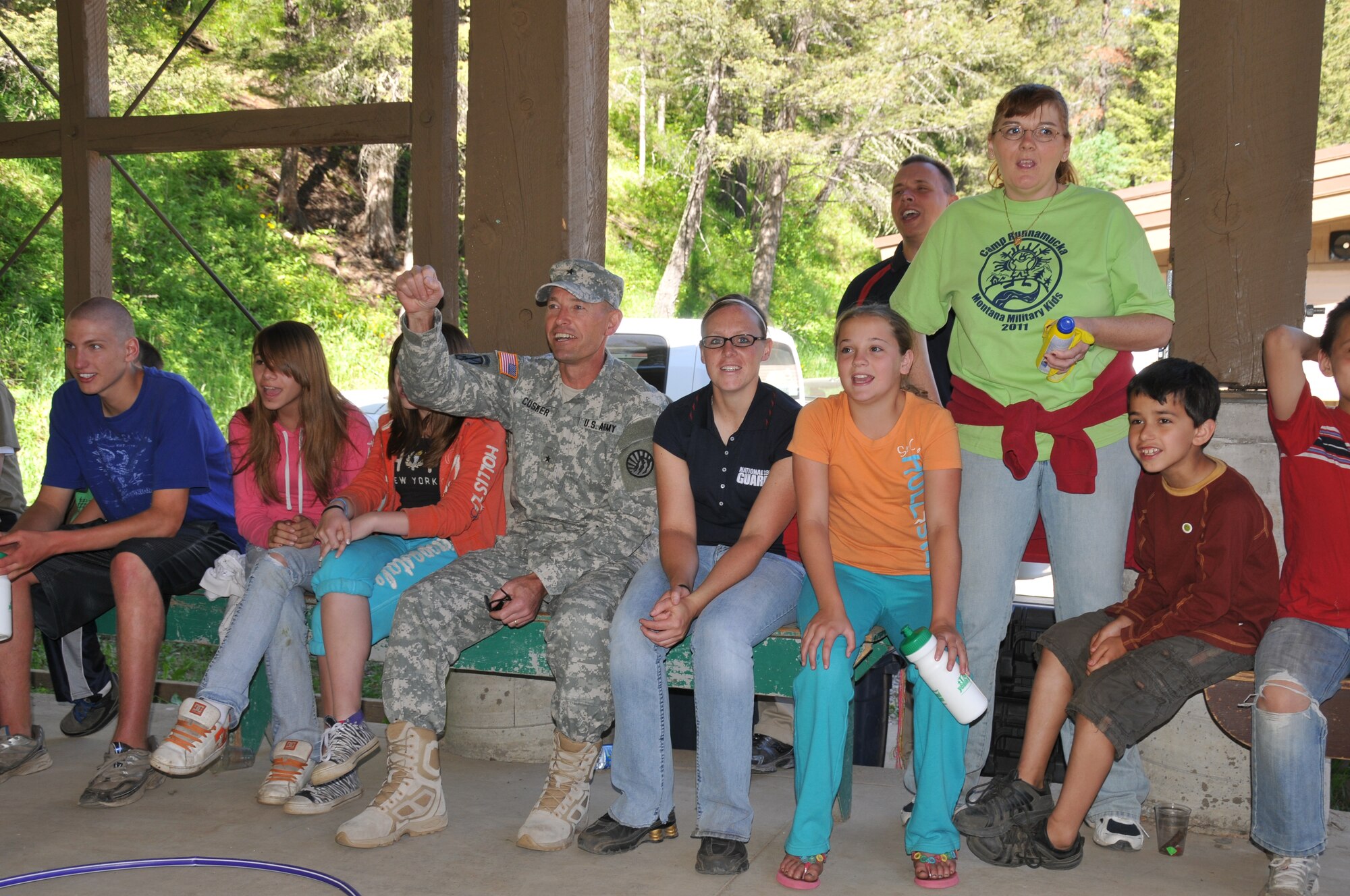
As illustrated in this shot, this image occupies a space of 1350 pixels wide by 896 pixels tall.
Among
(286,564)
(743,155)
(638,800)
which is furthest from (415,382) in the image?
(743,155)

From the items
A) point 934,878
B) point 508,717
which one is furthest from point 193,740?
point 934,878

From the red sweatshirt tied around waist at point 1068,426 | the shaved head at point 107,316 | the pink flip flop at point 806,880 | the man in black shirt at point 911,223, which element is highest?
the man in black shirt at point 911,223

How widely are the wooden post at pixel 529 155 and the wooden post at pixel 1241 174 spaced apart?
1907mm

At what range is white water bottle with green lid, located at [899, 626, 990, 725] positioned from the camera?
9.82ft

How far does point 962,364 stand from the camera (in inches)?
133

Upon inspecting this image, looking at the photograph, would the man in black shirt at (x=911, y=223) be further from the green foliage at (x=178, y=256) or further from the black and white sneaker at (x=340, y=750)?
the green foliage at (x=178, y=256)

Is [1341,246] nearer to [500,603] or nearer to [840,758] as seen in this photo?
[840,758]

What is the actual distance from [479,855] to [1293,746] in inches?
81.8

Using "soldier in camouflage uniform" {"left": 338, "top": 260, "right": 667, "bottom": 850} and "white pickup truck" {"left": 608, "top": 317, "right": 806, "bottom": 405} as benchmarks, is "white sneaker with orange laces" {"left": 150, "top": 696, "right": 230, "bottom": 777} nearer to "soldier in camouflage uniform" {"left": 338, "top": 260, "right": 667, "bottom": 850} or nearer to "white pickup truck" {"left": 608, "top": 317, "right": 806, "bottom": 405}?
"soldier in camouflage uniform" {"left": 338, "top": 260, "right": 667, "bottom": 850}

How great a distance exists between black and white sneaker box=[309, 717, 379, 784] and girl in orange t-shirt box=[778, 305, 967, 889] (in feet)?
4.36

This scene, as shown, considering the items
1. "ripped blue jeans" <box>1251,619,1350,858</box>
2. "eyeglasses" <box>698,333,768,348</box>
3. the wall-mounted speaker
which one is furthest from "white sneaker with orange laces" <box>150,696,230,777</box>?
the wall-mounted speaker

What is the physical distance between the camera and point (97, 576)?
392cm

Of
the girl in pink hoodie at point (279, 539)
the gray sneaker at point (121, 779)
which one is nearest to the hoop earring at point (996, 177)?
the girl in pink hoodie at point (279, 539)

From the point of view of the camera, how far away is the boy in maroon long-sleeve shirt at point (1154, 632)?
3006 millimetres
